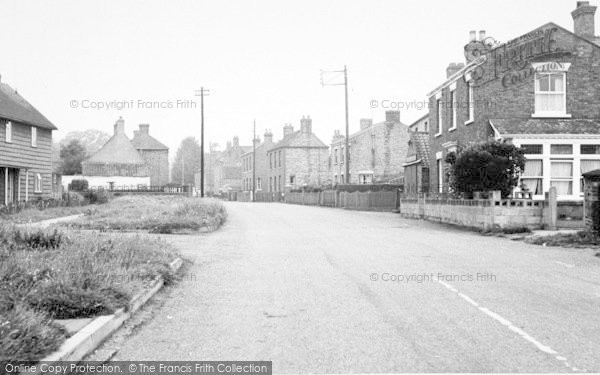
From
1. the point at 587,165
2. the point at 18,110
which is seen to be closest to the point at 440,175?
the point at 587,165

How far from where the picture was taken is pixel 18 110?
3356 cm

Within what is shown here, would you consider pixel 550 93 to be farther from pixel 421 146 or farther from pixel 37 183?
pixel 37 183

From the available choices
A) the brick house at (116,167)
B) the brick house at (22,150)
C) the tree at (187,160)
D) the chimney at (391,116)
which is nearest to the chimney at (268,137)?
the brick house at (116,167)

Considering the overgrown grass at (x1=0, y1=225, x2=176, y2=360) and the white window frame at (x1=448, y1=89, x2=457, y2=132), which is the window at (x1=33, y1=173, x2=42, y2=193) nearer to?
the white window frame at (x1=448, y1=89, x2=457, y2=132)

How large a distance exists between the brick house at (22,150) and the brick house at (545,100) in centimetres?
2351

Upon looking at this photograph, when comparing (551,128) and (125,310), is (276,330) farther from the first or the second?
(551,128)

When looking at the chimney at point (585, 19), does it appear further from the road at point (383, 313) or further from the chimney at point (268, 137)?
the chimney at point (268, 137)

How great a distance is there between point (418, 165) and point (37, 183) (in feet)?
74.7

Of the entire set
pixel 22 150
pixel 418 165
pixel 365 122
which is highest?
pixel 365 122

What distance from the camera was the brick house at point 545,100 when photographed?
2264cm

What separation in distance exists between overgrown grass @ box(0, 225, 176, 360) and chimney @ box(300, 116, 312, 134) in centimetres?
6079

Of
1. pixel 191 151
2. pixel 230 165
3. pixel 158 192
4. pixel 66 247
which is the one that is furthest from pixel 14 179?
pixel 191 151

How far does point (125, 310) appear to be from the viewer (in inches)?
269

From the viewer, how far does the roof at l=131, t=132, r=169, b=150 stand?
77.9 metres
